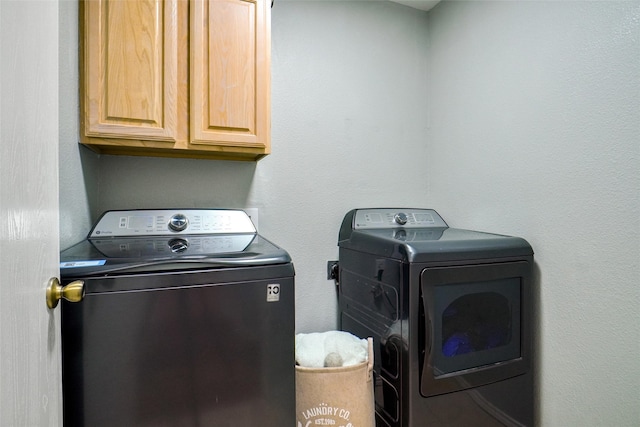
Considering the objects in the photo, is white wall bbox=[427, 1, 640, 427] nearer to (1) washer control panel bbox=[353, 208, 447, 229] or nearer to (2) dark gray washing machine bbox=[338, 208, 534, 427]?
(2) dark gray washing machine bbox=[338, 208, 534, 427]

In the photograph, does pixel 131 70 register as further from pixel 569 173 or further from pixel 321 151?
pixel 569 173

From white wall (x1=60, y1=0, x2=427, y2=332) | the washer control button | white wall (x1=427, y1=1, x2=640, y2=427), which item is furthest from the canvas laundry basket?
white wall (x1=427, y1=1, x2=640, y2=427)

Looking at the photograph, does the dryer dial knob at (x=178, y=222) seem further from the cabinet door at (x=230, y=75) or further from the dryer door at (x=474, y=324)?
the dryer door at (x=474, y=324)

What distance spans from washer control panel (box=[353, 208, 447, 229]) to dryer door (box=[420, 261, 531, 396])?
2.05 ft

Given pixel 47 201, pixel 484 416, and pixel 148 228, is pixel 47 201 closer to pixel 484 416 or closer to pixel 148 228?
pixel 148 228

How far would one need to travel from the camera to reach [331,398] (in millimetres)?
1369

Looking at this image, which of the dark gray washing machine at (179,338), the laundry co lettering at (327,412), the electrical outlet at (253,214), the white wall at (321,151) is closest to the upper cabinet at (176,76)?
the white wall at (321,151)

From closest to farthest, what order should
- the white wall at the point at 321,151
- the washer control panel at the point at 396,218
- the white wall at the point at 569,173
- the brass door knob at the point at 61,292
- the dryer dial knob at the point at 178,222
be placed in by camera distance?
the brass door knob at the point at 61,292 < the white wall at the point at 569,173 < the dryer dial knob at the point at 178,222 < the white wall at the point at 321,151 < the washer control panel at the point at 396,218

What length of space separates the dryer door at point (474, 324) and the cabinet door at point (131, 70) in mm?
1234

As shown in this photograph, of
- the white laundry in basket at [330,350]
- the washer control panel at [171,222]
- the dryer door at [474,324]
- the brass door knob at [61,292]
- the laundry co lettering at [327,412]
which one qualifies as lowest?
the laundry co lettering at [327,412]

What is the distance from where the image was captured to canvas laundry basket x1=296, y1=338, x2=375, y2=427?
1363 millimetres

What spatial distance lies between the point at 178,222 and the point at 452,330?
1.28 m

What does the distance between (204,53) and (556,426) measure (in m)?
2.13

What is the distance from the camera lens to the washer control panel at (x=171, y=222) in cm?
149
